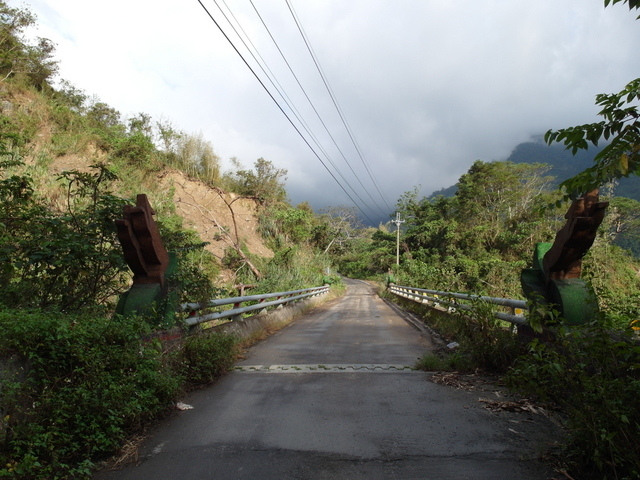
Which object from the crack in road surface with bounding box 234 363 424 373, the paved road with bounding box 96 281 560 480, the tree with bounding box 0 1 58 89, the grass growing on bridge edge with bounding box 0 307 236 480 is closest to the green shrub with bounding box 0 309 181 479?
the grass growing on bridge edge with bounding box 0 307 236 480

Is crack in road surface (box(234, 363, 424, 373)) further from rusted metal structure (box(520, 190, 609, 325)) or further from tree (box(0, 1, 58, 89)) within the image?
tree (box(0, 1, 58, 89))

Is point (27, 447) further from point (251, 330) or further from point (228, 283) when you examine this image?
point (228, 283)

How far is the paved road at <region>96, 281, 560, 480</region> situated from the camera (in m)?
2.83

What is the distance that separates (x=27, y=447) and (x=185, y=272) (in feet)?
11.0

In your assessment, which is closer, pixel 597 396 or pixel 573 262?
pixel 597 396

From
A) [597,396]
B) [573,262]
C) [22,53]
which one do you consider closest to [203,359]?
[597,396]

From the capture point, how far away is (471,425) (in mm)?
3625

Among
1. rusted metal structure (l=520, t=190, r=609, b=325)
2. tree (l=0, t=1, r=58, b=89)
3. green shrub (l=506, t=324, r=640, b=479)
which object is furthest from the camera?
tree (l=0, t=1, r=58, b=89)

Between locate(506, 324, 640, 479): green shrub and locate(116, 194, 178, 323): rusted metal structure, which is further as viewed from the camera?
locate(116, 194, 178, 323): rusted metal structure

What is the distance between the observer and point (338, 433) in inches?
136

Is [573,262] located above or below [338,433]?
above

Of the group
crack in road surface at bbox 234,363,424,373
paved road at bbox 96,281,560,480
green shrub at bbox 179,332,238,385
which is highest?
green shrub at bbox 179,332,238,385

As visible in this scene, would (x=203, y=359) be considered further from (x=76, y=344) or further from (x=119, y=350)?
(x=76, y=344)

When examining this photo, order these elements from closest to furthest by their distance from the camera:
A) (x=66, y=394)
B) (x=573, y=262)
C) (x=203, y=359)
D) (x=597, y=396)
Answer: (x=597, y=396) < (x=66, y=394) < (x=573, y=262) < (x=203, y=359)
